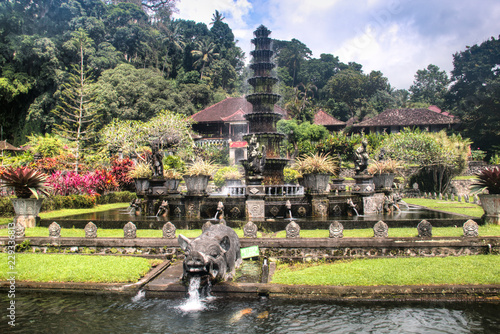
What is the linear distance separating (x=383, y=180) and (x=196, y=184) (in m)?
8.15

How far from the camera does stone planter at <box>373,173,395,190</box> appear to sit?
50.6 feet

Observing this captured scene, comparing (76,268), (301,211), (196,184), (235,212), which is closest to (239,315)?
(76,268)

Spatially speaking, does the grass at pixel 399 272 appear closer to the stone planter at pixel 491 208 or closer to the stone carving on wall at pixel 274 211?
the stone planter at pixel 491 208

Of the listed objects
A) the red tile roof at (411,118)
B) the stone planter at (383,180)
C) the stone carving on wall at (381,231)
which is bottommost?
the stone carving on wall at (381,231)

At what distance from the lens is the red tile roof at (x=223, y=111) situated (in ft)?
157

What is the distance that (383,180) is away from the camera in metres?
15.6

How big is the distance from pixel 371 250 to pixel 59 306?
22.9ft

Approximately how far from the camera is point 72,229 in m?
11.8

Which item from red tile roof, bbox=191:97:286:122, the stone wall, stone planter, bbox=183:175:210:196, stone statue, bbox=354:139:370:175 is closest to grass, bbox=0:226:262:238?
the stone wall

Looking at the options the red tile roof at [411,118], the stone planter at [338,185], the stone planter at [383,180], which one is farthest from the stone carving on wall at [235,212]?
the red tile roof at [411,118]

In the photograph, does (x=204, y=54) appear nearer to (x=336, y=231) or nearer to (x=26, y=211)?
(x=26, y=211)

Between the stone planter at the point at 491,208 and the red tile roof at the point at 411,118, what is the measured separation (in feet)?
143

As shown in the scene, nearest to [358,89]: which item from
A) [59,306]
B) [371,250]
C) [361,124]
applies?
[361,124]

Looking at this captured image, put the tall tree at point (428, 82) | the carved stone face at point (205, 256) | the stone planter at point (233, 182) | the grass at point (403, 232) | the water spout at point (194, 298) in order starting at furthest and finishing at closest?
the tall tree at point (428, 82)
the stone planter at point (233, 182)
the grass at point (403, 232)
the carved stone face at point (205, 256)
the water spout at point (194, 298)
